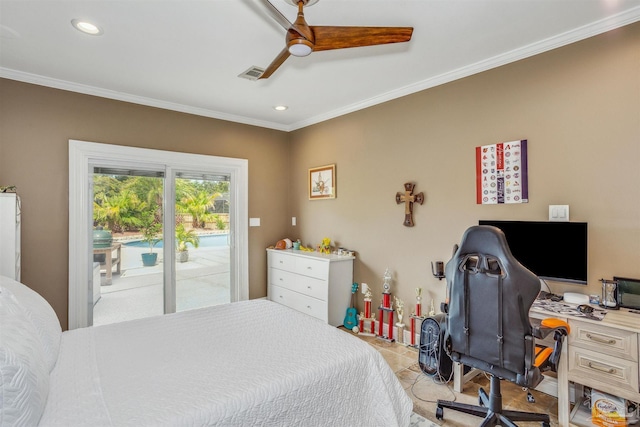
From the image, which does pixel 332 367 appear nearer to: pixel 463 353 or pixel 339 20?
pixel 463 353

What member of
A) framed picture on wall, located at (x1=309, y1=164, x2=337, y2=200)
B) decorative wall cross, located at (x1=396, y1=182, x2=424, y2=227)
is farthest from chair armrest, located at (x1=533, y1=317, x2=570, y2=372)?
framed picture on wall, located at (x1=309, y1=164, x2=337, y2=200)

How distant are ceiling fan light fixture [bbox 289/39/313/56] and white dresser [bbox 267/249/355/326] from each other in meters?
2.35

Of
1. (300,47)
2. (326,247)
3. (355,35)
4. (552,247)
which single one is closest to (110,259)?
(326,247)

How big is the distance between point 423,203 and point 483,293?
153 cm

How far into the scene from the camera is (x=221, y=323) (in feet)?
7.05

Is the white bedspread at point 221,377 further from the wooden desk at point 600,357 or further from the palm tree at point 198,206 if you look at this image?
the palm tree at point 198,206

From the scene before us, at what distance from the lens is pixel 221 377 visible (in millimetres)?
1449

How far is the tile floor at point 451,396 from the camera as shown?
2186 millimetres

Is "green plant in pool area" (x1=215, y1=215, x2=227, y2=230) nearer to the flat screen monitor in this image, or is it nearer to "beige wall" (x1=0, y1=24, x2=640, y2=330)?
"beige wall" (x1=0, y1=24, x2=640, y2=330)

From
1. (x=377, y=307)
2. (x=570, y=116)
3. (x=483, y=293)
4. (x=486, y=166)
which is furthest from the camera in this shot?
(x=377, y=307)

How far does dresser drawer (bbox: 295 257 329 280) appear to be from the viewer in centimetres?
371

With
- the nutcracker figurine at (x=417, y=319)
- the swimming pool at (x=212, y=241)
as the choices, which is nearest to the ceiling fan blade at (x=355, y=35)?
the nutcracker figurine at (x=417, y=319)

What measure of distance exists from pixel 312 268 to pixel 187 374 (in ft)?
8.01

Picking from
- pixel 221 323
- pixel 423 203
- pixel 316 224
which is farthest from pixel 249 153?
pixel 221 323
